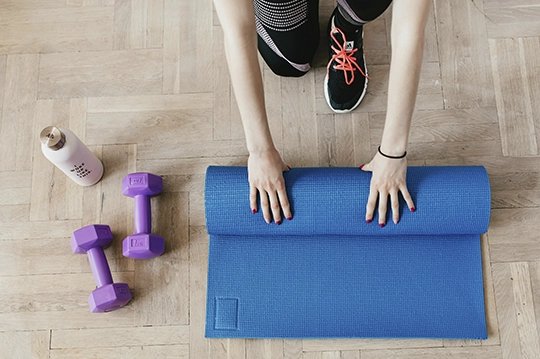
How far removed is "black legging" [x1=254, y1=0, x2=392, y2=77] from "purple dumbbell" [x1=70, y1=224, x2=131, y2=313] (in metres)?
0.65

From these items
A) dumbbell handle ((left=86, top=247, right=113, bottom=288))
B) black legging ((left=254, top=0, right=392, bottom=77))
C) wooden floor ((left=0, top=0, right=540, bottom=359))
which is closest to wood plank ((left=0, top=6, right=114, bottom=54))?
wooden floor ((left=0, top=0, right=540, bottom=359))

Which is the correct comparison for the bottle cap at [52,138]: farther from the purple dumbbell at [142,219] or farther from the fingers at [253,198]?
the fingers at [253,198]

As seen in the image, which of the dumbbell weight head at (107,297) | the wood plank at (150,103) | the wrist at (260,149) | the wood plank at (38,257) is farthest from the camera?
the wood plank at (150,103)

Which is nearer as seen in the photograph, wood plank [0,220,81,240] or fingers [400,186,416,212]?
fingers [400,186,416,212]

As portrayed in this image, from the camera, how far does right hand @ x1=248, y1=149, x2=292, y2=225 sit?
3.51 feet

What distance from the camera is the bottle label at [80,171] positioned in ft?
4.03

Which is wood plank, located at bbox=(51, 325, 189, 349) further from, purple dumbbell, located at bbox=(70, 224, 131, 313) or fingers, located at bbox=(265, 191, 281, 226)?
fingers, located at bbox=(265, 191, 281, 226)

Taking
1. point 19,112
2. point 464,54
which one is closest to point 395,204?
point 464,54

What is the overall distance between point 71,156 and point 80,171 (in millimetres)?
76

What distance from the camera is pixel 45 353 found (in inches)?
48.4

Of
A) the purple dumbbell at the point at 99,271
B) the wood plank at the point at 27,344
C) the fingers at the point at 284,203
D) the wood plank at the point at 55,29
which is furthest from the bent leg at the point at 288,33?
the wood plank at the point at 27,344

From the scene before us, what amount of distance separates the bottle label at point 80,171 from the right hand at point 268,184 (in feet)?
1.52

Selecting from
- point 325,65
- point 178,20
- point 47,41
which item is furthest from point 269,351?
point 47,41

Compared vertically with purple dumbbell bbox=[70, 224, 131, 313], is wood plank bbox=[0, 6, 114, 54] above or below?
above
